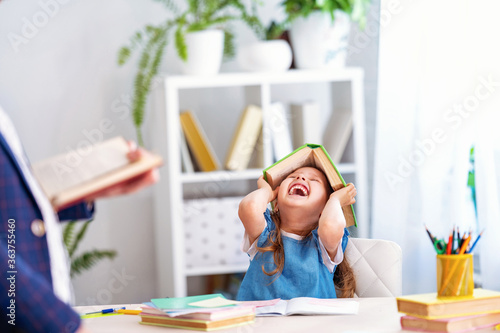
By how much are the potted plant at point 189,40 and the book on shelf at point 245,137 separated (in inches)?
11.4

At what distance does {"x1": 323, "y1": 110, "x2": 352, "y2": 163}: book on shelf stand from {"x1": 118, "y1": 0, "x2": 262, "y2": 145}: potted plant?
642mm

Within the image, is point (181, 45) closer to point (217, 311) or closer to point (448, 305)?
point (217, 311)

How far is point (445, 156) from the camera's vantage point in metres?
2.63

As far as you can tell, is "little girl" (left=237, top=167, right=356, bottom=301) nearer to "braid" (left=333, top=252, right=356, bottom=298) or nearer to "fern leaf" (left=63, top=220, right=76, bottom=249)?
"braid" (left=333, top=252, right=356, bottom=298)

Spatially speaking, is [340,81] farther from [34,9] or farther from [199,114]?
[34,9]

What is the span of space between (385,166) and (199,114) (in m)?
1.15

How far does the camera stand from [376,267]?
1.91m

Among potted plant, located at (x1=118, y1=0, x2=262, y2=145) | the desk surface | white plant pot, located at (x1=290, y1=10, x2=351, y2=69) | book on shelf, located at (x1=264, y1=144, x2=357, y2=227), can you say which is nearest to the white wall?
potted plant, located at (x1=118, y1=0, x2=262, y2=145)

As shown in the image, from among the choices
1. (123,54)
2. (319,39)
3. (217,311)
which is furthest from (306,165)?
(123,54)

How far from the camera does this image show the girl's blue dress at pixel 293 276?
181 cm

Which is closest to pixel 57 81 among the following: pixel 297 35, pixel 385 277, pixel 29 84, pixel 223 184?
pixel 29 84

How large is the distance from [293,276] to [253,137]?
1412 mm

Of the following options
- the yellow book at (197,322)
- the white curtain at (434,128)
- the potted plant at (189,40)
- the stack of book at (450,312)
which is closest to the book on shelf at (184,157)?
the potted plant at (189,40)

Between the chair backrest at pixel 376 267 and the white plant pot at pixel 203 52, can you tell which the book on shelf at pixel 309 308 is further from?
the white plant pot at pixel 203 52
